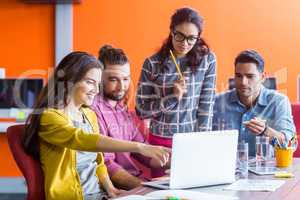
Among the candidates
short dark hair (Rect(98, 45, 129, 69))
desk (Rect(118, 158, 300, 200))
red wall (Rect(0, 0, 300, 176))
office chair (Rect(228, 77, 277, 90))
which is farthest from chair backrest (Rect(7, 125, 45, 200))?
red wall (Rect(0, 0, 300, 176))

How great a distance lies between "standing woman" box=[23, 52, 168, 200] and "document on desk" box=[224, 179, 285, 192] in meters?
0.38

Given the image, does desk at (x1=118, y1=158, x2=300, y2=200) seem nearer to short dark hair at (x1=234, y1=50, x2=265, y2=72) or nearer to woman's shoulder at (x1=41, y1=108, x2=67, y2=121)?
woman's shoulder at (x1=41, y1=108, x2=67, y2=121)

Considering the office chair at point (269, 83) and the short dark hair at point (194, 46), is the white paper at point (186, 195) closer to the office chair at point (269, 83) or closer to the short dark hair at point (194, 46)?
the short dark hair at point (194, 46)

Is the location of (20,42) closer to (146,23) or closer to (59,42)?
(59,42)

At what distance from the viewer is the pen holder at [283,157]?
2479mm

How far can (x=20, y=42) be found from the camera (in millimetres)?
5180

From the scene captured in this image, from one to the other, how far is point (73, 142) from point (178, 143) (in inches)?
16.1

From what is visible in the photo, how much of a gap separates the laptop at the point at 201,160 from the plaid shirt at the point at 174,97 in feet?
2.01

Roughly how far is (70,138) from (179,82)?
72 cm

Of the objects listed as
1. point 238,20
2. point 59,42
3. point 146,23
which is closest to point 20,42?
point 59,42

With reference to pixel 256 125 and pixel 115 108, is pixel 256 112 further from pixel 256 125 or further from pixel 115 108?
pixel 115 108

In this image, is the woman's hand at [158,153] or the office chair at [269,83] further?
the office chair at [269,83]

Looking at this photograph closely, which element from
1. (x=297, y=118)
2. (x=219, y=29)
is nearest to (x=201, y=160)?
(x=297, y=118)

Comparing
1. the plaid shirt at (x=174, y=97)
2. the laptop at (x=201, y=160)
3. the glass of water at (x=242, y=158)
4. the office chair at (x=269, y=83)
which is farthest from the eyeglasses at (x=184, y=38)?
the office chair at (x=269, y=83)
